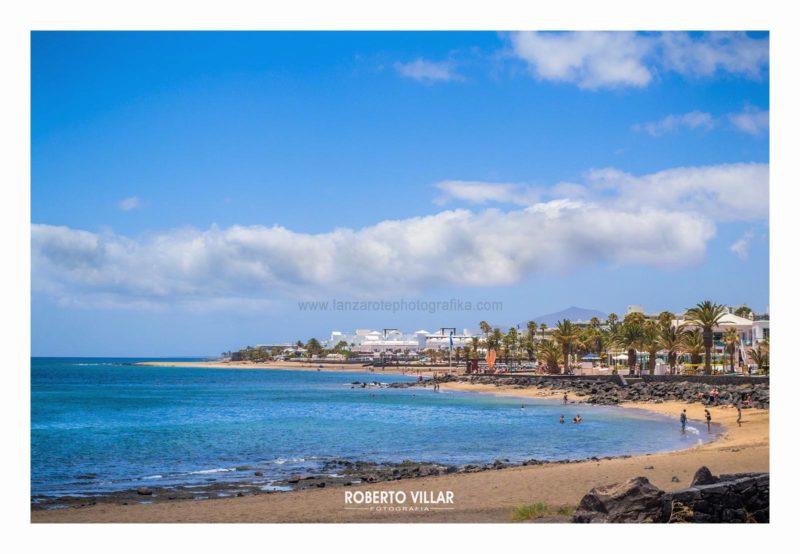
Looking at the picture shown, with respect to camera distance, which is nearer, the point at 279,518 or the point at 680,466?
the point at 279,518

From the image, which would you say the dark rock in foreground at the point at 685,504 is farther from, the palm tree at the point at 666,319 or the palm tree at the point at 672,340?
the palm tree at the point at 666,319

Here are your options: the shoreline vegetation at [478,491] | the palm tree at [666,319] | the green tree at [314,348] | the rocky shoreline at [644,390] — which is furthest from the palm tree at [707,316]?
the green tree at [314,348]

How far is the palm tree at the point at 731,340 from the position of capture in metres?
54.9

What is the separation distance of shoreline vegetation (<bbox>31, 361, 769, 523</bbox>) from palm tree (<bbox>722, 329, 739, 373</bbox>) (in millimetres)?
29826

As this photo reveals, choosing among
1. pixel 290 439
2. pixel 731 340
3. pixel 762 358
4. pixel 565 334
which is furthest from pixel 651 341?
pixel 290 439

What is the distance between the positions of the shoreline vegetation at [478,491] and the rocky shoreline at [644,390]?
11.5 metres

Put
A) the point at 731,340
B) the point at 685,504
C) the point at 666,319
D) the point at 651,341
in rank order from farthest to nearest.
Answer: the point at 666,319, the point at 651,341, the point at 731,340, the point at 685,504

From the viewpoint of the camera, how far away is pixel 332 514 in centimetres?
1345

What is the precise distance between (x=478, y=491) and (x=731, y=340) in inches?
1845

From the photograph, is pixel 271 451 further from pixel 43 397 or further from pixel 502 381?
pixel 502 381

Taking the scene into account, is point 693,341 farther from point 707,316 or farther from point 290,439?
point 290,439

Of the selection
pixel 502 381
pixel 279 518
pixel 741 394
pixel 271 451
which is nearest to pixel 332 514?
pixel 279 518

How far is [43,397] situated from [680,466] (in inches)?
2411

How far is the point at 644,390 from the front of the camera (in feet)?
164
